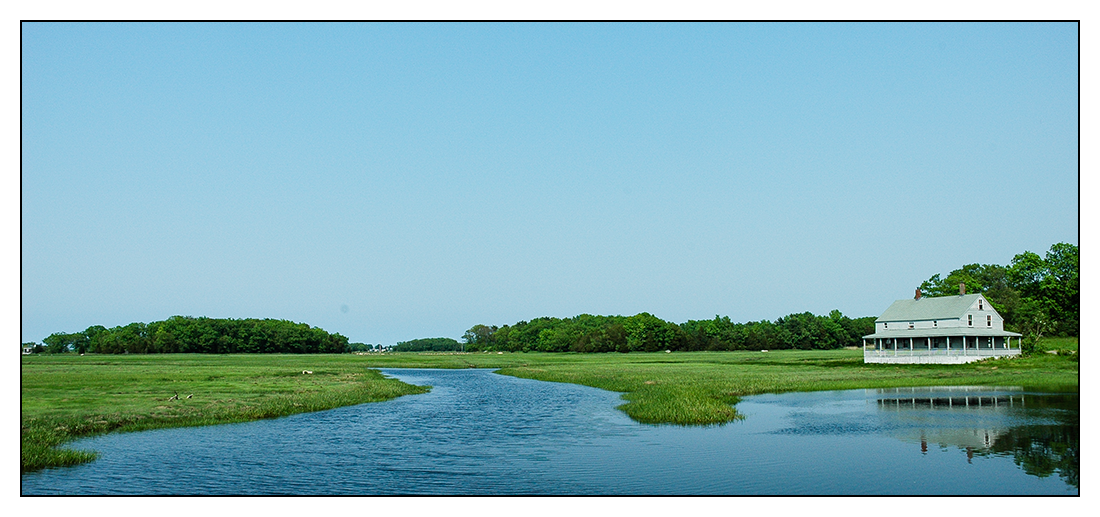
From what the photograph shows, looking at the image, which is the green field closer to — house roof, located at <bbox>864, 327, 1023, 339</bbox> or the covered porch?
the covered porch

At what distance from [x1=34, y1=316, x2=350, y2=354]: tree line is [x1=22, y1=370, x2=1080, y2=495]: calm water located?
137570 mm

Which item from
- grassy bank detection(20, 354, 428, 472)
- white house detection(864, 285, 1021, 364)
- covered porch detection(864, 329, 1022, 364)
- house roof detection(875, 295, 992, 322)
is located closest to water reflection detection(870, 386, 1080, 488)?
covered porch detection(864, 329, 1022, 364)

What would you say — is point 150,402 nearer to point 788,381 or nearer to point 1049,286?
point 788,381

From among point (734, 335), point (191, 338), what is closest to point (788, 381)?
point (734, 335)

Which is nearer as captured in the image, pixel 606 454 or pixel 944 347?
pixel 606 454

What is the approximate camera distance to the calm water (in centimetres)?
2264

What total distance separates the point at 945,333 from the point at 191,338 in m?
153

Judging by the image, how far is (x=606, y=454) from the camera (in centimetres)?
2775
